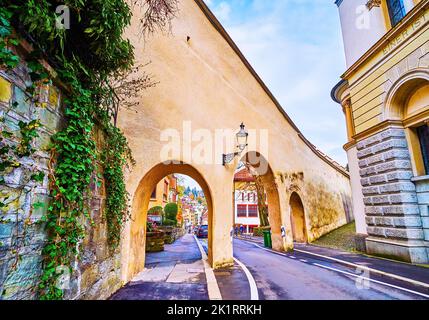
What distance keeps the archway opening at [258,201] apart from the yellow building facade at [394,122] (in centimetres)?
404

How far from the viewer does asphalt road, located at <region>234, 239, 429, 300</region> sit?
4508 millimetres

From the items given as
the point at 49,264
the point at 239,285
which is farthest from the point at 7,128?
the point at 239,285

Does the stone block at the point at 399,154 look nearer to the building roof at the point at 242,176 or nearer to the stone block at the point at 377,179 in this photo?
the stone block at the point at 377,179

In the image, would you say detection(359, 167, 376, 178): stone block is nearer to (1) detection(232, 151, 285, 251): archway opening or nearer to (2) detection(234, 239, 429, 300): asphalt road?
(1) detection(232, 151, 285, 251): archway opening

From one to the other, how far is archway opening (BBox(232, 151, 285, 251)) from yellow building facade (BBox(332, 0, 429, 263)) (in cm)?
404

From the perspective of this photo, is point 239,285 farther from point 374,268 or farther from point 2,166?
A: point 2,166

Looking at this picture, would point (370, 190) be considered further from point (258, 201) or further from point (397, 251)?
point (258, 201)

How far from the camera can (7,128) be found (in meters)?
2.08

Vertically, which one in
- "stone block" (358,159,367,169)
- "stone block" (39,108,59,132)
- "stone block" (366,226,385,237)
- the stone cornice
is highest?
the stone cornice

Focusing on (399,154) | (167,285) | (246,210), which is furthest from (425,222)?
(246,210)

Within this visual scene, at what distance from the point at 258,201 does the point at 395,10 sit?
18089 millimetres

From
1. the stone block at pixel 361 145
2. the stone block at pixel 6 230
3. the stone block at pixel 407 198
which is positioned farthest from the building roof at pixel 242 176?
the stone block at pixel 6 230

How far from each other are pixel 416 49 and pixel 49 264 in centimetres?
1154

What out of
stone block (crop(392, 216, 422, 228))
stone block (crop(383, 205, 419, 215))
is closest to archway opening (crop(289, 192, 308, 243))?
stone block (crop(383, 205, 419, 215))
